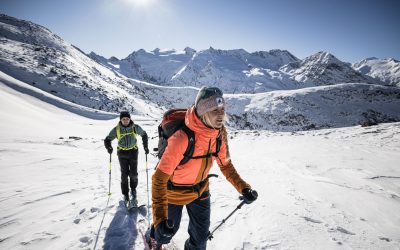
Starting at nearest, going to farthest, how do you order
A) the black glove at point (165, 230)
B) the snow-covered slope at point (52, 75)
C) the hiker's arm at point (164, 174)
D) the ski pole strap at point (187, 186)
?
1. the black glove at point (165, 230)
2. the hiker's arm at point (164, 174)
3. the ski pole strap at point (187, 186)
4. the snow-covered slope at point (52, 75)

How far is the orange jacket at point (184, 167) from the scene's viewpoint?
2.78 metres

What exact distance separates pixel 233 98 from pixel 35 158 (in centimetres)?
7269

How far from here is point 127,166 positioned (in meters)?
6.71

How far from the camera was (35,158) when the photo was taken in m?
10.8

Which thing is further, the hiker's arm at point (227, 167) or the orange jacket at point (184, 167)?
the hiker's arm at point (227, 167)

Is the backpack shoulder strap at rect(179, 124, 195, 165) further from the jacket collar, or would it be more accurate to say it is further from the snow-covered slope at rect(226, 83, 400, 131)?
the snow-covered slope at rect(226, 83, 400, 131)

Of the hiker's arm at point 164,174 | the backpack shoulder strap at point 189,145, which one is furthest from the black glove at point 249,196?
the hiker's arm at point 164,174

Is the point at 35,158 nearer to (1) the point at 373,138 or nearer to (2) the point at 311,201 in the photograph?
(2) the point at 311,201

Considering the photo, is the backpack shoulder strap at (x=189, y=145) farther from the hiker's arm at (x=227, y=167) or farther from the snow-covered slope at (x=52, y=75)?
the snow-covered slope at (x=52, y=75)

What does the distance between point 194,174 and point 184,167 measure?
0.23 metres

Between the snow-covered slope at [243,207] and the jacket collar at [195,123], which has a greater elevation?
the jacket collar at [195,123]

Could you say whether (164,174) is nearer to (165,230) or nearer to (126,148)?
(165,230)

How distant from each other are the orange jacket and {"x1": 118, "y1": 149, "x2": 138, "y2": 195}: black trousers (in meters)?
3.69

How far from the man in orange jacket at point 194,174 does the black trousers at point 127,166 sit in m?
3.50
